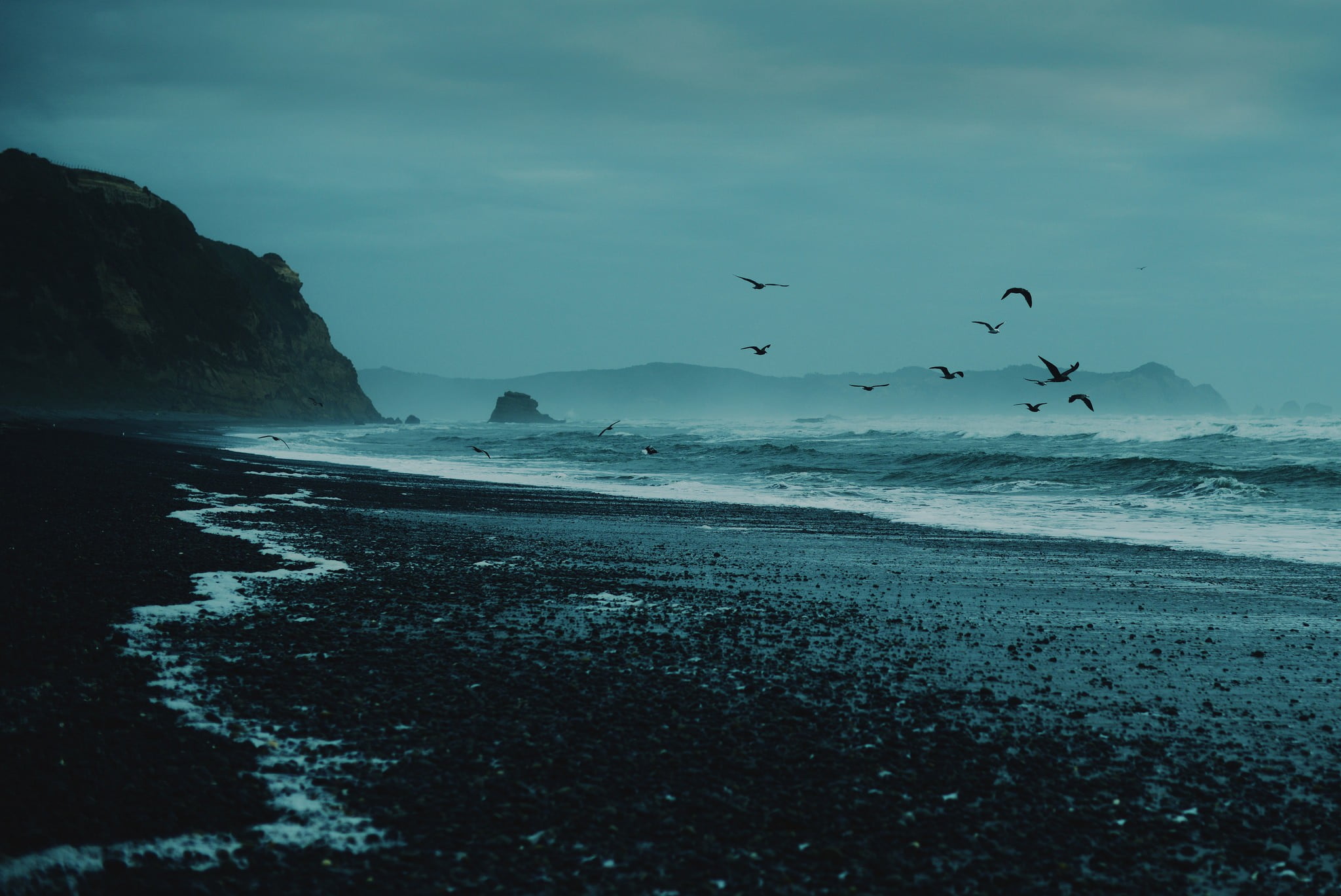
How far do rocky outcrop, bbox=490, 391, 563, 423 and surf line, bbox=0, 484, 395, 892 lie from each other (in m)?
133

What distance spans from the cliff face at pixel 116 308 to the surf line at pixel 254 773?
2691 inches

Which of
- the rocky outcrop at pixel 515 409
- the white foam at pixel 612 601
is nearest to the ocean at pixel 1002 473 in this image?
the white foam at pixel 612 601

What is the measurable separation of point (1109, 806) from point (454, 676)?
12.8ft

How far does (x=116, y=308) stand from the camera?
7412 cm

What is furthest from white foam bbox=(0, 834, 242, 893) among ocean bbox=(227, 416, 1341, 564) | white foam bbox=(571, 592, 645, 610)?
ocean bbox=(227, 416, 1341, 564)

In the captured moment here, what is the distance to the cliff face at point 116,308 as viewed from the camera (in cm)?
6888

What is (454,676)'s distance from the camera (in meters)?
6.05

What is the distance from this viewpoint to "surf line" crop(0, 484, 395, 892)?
3.56 m

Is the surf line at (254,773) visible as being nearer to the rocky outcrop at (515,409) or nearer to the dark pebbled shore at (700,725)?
the dark pebbled shore at (700,725)

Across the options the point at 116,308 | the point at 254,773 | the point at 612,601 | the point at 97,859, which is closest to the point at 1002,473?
the point at 612,601

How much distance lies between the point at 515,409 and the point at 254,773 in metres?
140

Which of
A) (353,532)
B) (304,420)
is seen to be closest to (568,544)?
(353,532)

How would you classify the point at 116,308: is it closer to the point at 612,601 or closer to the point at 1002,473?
the point at 1002,473

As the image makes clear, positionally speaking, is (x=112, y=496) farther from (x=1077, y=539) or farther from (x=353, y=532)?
(x=1077, y=539)
